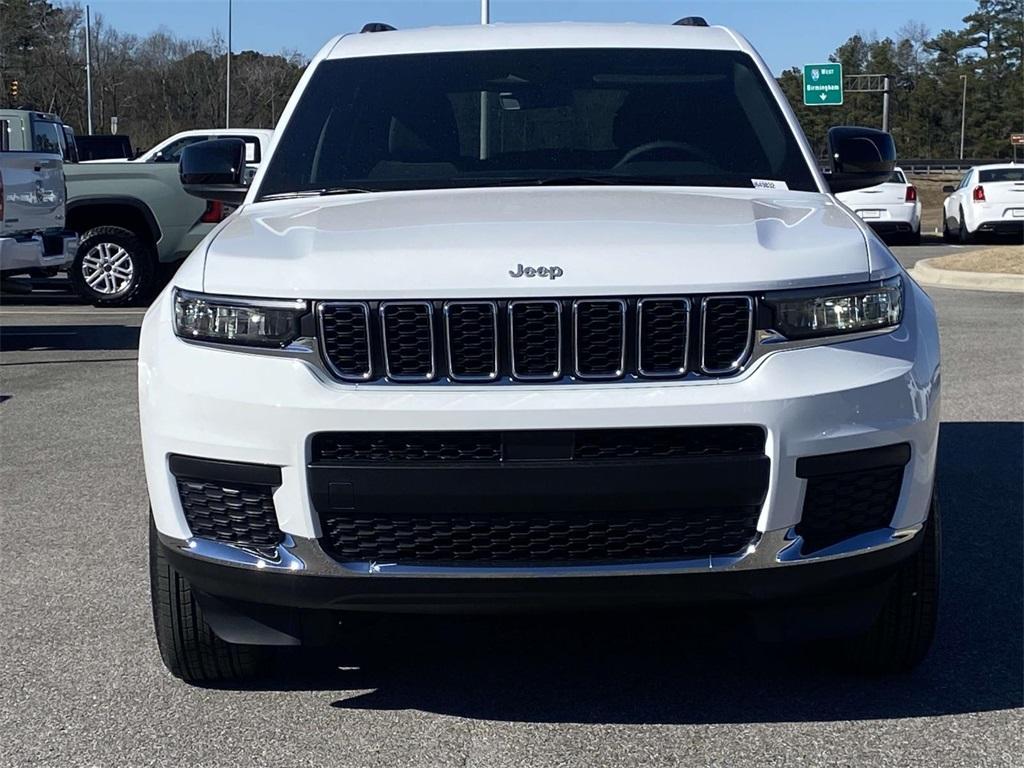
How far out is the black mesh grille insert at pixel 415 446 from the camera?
3330mm

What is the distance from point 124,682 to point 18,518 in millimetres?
2302

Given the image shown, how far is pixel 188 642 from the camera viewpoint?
387 cm

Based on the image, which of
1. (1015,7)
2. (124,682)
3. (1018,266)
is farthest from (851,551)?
(1015,7)

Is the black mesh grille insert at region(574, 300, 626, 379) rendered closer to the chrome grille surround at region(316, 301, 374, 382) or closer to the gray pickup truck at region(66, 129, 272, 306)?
the chrome grille surround at region(316, 301, 374, 382)

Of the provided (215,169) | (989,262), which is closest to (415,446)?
(215,169)

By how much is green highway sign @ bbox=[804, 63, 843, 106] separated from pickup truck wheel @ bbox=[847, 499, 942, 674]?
42082mm

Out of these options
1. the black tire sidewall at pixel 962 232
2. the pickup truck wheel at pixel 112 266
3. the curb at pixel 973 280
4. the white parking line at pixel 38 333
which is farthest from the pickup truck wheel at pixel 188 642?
the black tire sidewall at pixel 962 232

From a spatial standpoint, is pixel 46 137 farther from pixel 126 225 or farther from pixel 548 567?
pixel 548 567

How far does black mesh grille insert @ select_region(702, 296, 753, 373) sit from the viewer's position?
3.41 meters

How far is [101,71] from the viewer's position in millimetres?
78125

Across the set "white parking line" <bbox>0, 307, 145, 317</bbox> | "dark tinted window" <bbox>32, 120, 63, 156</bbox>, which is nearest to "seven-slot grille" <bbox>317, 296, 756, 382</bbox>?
"dark tinted window" <bbox>32, 120, 63, 156</bbox>

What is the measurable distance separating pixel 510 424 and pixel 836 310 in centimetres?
83

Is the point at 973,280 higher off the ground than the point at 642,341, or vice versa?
the point at 642,341

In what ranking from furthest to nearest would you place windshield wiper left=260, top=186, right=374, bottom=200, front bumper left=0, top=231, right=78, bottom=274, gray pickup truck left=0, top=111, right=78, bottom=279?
1. gray pickup truck left=0, top=111, right=78, bottom=279
2. front bumper left=0, top=231, right=78, bottom=274
3. windshield wiper left=260, top=186, right=374, bottom=200
